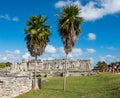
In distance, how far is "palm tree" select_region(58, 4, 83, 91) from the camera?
3556 cm

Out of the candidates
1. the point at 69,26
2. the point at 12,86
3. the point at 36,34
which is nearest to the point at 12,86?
the point at 12,86

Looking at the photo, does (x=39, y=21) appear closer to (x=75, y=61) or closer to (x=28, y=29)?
(x=28, y=29)

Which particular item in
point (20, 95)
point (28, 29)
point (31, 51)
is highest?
point (28, 29)

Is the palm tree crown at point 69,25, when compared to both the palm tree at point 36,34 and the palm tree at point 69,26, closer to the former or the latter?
the palm tree at point 69,26

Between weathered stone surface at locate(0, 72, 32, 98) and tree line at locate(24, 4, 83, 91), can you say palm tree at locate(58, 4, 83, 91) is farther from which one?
weathered stone surface at locate(0, 72, 32, 98)

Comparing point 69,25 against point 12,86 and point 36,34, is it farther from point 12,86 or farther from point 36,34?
point 12,86

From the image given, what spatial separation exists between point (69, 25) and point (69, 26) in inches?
4.9

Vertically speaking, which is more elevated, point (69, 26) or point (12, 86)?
point (69, 26)

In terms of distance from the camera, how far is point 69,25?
35.9m

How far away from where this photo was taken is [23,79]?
35.8 metres

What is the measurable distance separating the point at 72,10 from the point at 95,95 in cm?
1102

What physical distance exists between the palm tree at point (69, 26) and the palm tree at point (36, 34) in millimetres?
2099

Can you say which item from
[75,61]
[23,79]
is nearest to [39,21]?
[23,79]

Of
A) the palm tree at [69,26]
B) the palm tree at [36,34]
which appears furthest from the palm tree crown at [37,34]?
the palm tree at [69,26]
